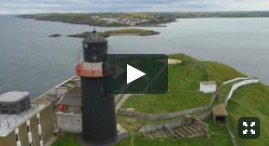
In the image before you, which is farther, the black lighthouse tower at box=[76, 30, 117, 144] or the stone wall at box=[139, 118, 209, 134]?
the stone wall at box=[139, 118, 209, 134]

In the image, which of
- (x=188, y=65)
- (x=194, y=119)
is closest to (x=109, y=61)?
(x=194, y=119)

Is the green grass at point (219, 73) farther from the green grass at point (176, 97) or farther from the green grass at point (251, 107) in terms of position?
the green grass at point (251, 107)

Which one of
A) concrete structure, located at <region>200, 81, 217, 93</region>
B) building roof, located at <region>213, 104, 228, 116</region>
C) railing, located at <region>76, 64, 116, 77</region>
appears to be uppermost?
railing, located at <region>76, 64, 116, 77</region>

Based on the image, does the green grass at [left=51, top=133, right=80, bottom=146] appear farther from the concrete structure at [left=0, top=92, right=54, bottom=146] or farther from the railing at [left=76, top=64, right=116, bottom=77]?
the railing at [left=76, top=64, right=116, bottom=77]

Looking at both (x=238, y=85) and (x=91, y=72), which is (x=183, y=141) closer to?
(x=91, y=72)

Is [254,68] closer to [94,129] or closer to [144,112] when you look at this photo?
[144,112]
